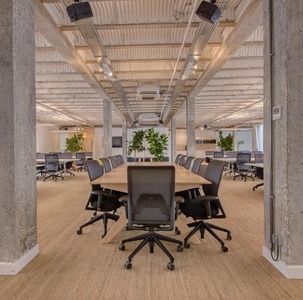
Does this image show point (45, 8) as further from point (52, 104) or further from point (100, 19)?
point (52, 104)

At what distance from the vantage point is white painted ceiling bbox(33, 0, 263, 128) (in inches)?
163

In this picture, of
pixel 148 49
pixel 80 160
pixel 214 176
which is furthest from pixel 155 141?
pixel 80 160

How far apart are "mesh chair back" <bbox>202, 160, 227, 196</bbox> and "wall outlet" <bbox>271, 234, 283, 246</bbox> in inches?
31.4

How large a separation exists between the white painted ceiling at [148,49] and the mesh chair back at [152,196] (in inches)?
82.8

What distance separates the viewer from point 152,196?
9.50ft

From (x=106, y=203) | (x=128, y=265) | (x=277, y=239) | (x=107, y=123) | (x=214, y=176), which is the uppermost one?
(x=107, y=123)

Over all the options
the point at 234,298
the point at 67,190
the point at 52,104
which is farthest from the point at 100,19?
the point at 52,104

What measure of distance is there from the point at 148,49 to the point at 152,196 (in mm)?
3945

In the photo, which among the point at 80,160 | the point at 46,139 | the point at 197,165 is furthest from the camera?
the point at 46,139

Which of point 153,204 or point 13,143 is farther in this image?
point 153,204

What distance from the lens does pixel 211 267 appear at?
2.93 m

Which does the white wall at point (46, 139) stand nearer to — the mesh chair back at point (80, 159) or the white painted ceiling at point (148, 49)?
the mesh chair back at point (80, 159)

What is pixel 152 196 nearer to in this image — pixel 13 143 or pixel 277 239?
pixel 277 239

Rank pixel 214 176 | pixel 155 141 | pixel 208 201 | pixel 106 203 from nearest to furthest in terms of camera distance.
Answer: pixel 208 201, pixel 214 176, pixel 106 203, pixel 155 141
